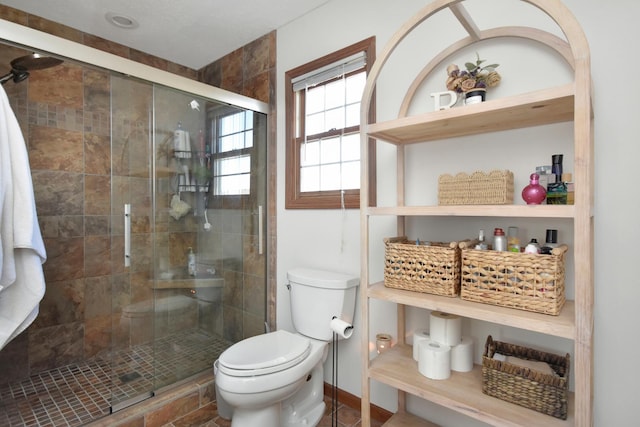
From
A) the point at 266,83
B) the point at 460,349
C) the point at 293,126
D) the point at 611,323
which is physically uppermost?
the point at 266,83

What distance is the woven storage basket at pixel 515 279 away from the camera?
3.47 feet

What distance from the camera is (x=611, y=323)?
1186 millimetres

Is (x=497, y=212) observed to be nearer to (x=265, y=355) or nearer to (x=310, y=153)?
(x=265, y=355)

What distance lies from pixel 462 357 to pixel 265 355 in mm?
867

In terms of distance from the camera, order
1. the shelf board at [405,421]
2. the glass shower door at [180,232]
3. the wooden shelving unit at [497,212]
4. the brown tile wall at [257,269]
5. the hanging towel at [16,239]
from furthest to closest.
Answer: the brown tile wall at [257,269] → the glass shower door at [180,232] → the shelf board at [405,421] → the hanging towel at [16,239] → the wooden shelving unit at [497,212]

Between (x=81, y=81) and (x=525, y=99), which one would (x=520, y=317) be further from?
(x=81, y=81)

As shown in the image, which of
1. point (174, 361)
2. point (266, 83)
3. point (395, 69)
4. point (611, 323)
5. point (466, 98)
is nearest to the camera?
point (611, 323)

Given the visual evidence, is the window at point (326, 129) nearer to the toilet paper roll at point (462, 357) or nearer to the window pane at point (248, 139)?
the window pane at point (248, 139)

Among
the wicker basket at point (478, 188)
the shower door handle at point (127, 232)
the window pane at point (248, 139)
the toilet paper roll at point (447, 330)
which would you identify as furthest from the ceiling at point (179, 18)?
the toilet paper roll at point (447, 330)

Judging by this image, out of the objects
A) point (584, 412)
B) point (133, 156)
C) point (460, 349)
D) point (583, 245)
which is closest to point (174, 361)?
point (133, 156)

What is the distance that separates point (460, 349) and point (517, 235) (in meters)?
0.52

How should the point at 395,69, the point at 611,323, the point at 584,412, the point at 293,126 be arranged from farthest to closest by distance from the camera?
the point at 293,126, the point at 395,69, the point at 611,323, the point at 584,412

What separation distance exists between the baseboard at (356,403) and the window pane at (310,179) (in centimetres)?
123

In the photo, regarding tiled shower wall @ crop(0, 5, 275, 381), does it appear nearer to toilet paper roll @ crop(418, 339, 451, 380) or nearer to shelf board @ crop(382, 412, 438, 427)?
shelf board @ crop(382, 412, 438, 427)
